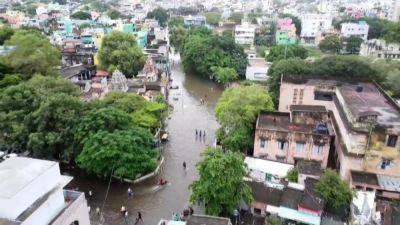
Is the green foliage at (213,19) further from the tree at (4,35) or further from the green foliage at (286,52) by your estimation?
the tree at (4,35)

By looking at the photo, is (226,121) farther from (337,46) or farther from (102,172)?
(337,46)

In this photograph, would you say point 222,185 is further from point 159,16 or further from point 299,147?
point 159,16

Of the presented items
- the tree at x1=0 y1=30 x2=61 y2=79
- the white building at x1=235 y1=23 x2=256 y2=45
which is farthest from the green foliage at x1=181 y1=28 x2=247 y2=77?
the white building at x1=235 y1=23 x2=256 y2=45

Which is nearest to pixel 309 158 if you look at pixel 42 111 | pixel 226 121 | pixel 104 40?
pixel 226 121

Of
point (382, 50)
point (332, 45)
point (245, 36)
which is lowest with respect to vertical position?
point (382, 50)

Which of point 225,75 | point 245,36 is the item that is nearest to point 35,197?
point 225,75

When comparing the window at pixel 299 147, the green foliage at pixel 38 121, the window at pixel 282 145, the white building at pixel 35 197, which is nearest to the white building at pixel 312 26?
the window at pixel 299 147
